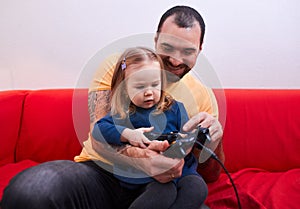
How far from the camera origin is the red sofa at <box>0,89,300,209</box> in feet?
3.93

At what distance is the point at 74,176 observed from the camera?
2.60 ft

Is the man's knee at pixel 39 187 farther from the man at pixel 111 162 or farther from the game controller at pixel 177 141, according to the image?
the game controller at pixel 177 141

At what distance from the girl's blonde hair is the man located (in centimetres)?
5

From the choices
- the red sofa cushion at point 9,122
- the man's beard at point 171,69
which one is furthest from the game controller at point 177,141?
the red sofa cushion at point 9,122

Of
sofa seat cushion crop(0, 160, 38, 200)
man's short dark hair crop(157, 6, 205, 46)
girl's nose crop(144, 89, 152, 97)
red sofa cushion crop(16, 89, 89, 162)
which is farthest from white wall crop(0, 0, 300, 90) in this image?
girl's nose crop(144, 89, 152, 97)

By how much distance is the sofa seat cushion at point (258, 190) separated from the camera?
1.03 meters

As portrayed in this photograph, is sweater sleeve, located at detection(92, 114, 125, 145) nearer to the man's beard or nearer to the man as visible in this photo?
the man

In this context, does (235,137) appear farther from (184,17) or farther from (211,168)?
(184,17)

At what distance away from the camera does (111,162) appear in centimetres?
91

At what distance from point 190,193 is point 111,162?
0.84 ft

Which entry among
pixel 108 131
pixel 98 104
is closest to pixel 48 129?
pixel 98 104

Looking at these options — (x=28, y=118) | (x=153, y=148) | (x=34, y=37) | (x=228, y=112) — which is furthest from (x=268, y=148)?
(x=34, y=37)

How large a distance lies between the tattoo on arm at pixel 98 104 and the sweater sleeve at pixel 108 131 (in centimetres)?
8

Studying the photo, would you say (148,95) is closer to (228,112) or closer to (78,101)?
(78,101)
